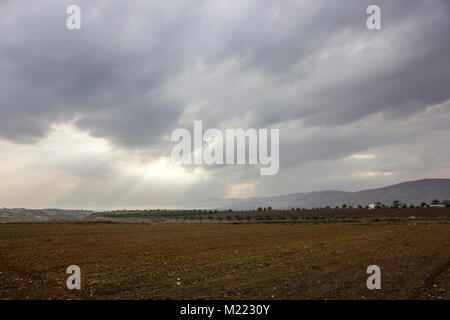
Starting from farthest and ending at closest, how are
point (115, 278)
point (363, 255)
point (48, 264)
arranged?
point (363, 255) < point (48, 264) < point (115, 278)

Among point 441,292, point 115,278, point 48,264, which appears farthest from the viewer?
point 48,264

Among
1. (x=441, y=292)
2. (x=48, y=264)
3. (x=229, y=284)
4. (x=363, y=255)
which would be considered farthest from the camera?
(x=363, y=255)

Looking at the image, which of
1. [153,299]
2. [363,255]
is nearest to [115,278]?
[153,299]

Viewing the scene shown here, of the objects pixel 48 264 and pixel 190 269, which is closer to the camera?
pixel 190 269

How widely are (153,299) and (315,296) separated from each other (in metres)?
5.88
